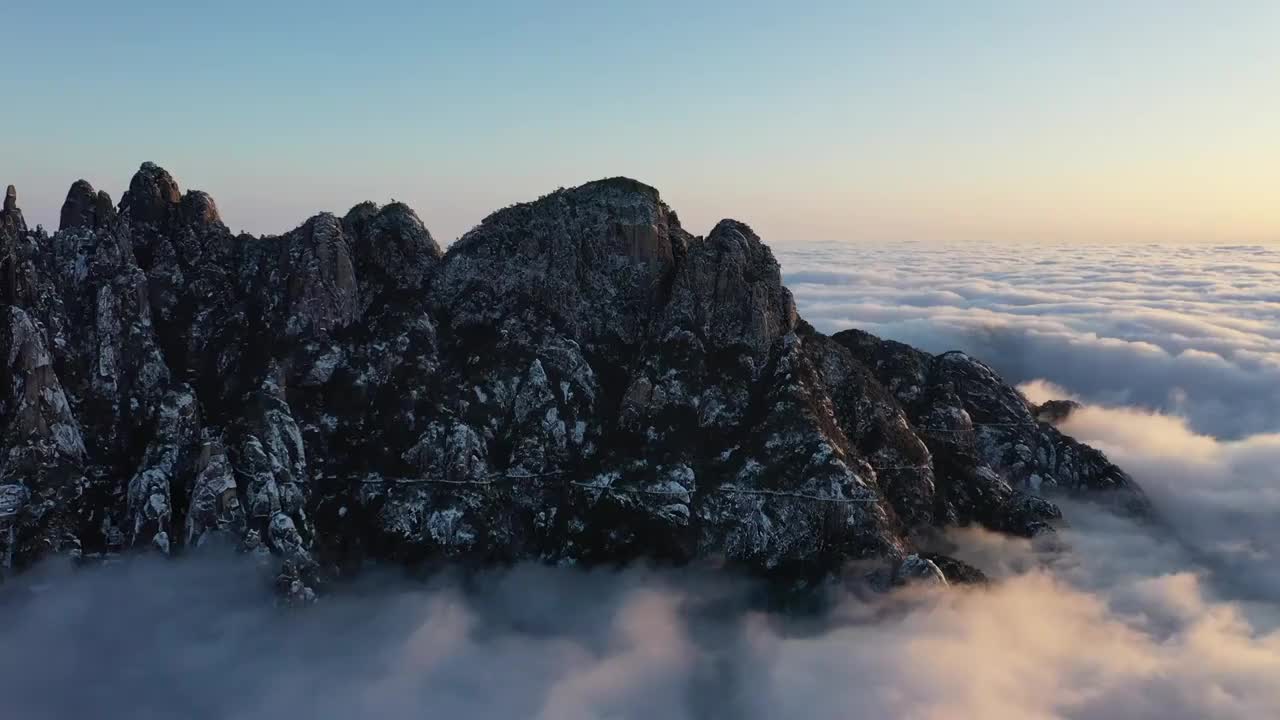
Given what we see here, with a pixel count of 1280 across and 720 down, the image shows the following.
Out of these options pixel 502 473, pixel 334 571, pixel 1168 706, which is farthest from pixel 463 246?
pixel 1168 706

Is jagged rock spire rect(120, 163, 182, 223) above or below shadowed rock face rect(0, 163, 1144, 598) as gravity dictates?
above

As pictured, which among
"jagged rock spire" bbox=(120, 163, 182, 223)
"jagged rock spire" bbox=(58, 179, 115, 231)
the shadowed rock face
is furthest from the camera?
"jagged rock spire" bbox=(120, 163, 182, 223)

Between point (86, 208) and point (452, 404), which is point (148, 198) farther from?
point (452, 404)

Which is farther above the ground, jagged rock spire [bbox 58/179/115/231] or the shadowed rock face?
jagged rock spire [bbox 58/179/115/231]

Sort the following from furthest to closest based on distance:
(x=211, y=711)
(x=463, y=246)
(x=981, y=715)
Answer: (x=463, y=246)
(x=981, y=715)
(x=211, y=711)

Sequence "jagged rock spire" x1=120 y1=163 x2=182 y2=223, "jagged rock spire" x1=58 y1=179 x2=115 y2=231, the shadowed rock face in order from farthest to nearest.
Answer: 1. "jagged rock spire" x1=120 y1=163 x2=182 y2=223
2. "jagged rock spire" x1=58 y1=179 x2=115 y2=231
3. the shadowed rock face

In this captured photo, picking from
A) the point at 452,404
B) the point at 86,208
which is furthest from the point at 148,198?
the point at 452,404

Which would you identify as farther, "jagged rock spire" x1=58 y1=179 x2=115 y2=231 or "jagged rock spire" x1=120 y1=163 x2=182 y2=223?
"jagged rock spire" x1=120 y1=163 x2=182 y2=223

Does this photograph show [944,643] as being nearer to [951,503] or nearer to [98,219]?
[951,503]

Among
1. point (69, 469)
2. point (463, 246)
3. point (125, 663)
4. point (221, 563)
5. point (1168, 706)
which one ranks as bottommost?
point (1168, 706)
